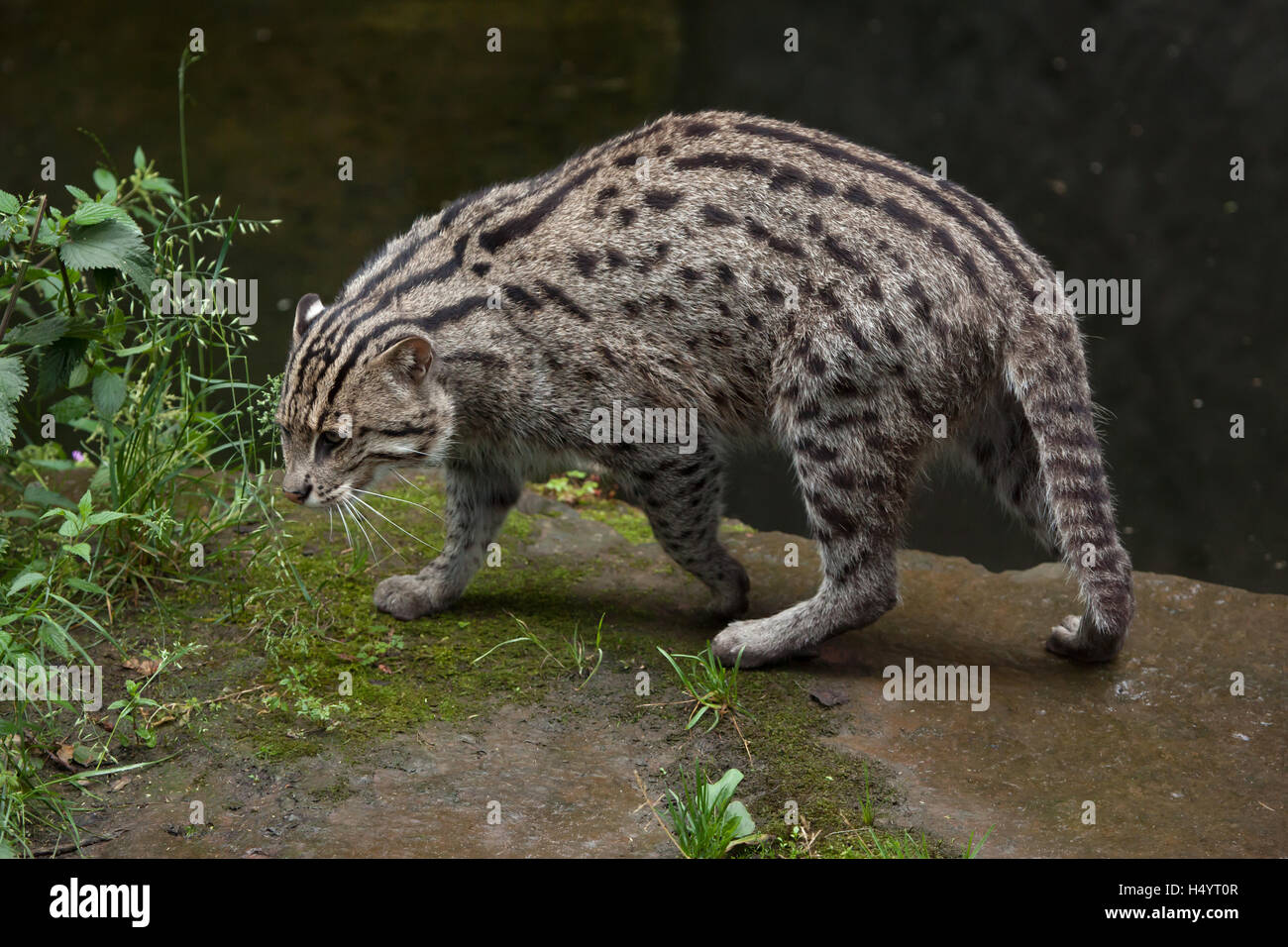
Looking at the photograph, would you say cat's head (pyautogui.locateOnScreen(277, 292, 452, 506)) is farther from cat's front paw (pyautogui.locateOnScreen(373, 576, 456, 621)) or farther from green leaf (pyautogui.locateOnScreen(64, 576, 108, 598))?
green leaf (pyautogui.locateOnScreen(64, 576, 108, 598))

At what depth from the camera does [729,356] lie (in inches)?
217

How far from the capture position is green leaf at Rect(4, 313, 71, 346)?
5234 mm

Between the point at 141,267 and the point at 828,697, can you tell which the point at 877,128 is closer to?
the point at 828,697

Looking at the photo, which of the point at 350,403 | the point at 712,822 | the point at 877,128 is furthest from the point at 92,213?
the point at 877,128

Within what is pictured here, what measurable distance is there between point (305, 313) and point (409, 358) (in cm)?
57

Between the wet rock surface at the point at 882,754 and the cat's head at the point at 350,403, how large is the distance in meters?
0.83

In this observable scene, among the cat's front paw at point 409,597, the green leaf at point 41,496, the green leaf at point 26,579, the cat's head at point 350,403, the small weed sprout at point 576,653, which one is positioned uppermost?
the cat's head at point 350,403

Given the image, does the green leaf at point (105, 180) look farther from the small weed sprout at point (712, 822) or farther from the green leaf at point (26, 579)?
the small weed sprout at point (712, 822)

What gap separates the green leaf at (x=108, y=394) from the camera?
17.5 feet

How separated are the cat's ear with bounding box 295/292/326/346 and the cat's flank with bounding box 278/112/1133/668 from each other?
0.06 ft

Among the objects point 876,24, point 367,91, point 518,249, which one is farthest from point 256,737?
point 876,24

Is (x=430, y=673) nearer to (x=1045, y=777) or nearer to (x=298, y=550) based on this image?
(x=298, y=550)

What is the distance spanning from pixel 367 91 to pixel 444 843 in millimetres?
9855

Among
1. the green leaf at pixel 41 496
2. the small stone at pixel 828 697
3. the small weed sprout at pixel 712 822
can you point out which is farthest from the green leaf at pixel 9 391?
the small stone at pixel 828 697
